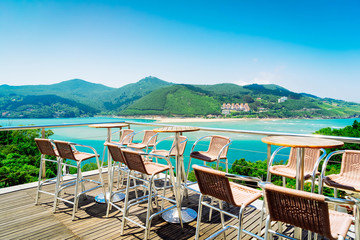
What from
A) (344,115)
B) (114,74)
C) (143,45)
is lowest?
(344,115)

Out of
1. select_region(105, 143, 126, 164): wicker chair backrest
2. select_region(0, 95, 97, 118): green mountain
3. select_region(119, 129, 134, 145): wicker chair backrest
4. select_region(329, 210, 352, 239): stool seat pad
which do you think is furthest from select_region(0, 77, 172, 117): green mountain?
select_region(329, 210, 352, 239): stool seat pad

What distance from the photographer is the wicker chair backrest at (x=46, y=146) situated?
9.81 feet

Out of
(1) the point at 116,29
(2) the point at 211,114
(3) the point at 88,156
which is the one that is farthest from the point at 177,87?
(3) the point at 88,156

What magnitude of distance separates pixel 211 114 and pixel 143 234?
36944 millimetres

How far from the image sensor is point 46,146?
305cm

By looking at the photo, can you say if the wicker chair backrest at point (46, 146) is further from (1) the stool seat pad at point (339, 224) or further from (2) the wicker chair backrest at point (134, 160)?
(1) the stool seat pad at point (339, 224)

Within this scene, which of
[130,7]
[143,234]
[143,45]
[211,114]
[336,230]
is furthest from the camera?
[211,114]

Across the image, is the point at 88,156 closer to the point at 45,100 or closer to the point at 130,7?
the point at 130,7

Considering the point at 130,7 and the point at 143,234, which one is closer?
the point at 143,234

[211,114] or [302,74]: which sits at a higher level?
[302,74]

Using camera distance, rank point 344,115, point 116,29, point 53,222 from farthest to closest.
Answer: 1. point 344,115
2. point 116,29
3. point 53,222

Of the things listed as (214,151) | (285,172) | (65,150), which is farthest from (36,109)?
(285,172)

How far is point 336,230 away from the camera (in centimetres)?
127

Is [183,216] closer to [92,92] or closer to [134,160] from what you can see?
[134,160]
